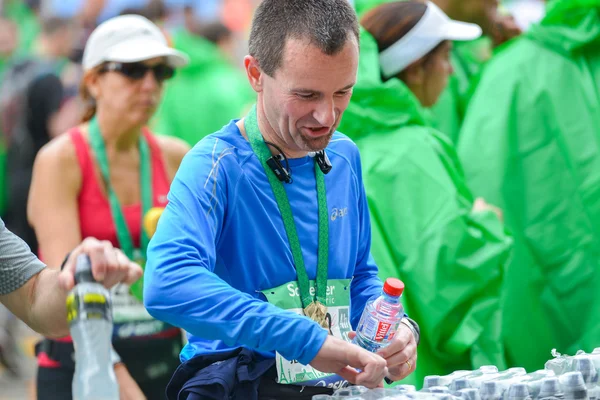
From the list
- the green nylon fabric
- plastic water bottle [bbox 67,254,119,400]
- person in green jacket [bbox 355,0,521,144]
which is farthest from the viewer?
the green nylon fabric

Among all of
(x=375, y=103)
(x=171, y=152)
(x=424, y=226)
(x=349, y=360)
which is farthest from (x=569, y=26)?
(x=349, y=360)

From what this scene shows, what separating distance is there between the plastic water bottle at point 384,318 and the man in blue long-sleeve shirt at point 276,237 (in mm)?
33

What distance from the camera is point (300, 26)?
8.12 ft

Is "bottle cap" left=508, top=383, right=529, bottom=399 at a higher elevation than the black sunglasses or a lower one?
lower

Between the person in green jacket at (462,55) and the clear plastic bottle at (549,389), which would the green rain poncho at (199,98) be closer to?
the person in green jacket at (462,55)

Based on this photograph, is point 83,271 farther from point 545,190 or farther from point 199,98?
point 199,98

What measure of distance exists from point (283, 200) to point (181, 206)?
27cm

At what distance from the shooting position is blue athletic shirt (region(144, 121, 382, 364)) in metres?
2.33

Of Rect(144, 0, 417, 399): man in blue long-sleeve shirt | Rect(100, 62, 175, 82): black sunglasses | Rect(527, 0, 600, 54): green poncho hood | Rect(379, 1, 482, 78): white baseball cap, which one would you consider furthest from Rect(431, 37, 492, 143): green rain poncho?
Rect(144, 0, 417, 399): man in blue long-sleeve shirt

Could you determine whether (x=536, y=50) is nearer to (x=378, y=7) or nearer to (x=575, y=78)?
(x=575, y=78)

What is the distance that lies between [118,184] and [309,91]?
193 cm

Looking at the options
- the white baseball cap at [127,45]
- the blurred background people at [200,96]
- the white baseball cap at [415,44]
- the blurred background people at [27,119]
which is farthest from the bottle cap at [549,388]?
the blurred background people at [200,96]

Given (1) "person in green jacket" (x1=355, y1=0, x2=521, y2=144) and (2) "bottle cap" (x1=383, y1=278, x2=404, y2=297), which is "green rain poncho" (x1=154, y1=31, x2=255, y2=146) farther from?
(2) "bottle cap" (x1=383, y1=278, x2=404, y2=297)

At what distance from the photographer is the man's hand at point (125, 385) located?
3.98 meters
